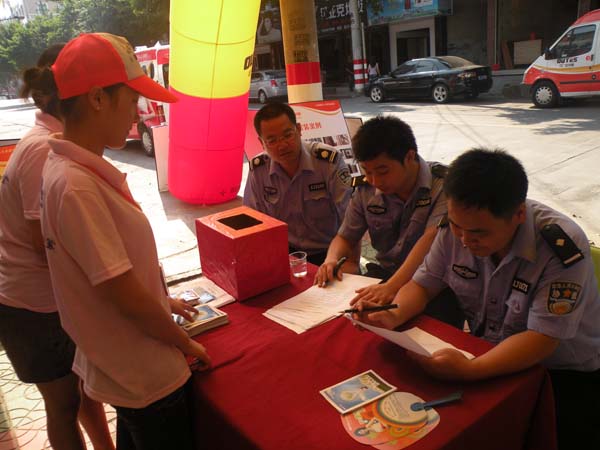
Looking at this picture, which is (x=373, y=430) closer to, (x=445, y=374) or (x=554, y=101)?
(x=445, y=374)

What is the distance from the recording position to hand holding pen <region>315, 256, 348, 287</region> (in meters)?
1.83

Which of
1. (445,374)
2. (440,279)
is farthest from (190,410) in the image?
(440,279)

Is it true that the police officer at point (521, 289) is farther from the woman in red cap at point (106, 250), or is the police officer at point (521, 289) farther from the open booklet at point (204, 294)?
the woman in red cap at point (106, 250)

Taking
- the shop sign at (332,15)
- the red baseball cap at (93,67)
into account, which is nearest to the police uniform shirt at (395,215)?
the red baseball cap at (93,67)

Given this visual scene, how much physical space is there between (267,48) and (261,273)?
1940 cm

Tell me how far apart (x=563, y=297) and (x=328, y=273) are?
805 millimetres

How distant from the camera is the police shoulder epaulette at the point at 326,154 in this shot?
2.54 meters

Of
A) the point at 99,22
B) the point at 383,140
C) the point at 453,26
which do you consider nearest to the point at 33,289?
the point at 383,140

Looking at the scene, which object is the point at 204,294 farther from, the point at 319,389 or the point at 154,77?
the point at 154,77

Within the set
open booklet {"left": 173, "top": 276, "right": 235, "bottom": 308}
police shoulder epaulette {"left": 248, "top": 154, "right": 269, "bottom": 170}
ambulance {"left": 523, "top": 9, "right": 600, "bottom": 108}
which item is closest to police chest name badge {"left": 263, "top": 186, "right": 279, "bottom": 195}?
police shoulder epaulette {"left": 248, "top": 154, "right": 269, "bottom": 170}

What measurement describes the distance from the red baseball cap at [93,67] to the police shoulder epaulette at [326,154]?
150cm

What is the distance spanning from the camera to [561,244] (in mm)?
1312

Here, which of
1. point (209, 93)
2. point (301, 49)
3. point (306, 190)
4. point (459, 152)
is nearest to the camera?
point (306, 190)

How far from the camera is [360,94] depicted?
1598 centimetres
